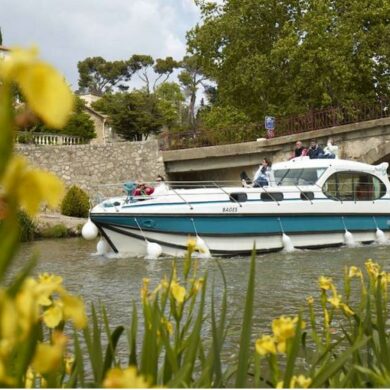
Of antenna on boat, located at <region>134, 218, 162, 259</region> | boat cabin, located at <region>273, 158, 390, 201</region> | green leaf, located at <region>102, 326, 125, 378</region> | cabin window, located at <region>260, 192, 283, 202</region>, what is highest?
boat cabin, located at <region>273, 158, 390, 201</region>

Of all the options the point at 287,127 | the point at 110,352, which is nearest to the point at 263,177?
the point at 287,127

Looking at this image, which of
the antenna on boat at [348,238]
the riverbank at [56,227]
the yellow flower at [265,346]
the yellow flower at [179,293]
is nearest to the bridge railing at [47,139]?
the riverbank at [56,227]

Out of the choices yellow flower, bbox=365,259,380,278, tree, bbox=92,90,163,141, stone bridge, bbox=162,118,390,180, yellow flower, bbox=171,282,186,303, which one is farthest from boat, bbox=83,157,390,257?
tree, bbox=92,90,163,141

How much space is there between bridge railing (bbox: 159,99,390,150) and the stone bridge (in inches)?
32.5

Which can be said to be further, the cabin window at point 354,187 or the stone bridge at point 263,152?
the stone bridge at point 263,152

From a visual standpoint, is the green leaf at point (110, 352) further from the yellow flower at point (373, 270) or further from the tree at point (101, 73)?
the tree at point (101, 73)

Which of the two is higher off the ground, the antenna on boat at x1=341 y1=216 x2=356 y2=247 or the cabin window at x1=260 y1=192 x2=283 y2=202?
the cabin window at x1=260 y1=192 x2=283 y2=202

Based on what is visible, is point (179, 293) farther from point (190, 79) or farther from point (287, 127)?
point (190, 79)

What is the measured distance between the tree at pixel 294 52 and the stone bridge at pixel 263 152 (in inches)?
163

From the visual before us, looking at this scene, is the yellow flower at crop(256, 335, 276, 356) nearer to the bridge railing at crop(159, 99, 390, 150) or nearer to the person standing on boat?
the person standing on boat

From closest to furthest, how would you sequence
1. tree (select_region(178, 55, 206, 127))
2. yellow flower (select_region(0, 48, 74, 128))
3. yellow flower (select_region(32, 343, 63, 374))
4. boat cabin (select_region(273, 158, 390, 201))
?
yellow flower (select_region(0, 48, 74, 128)), yellow flower (select_region(32, 343, 63, 374)), boat cabin (select_region(273, 158, 390, 201)), tree (select_region(178, 55, 206, 127))

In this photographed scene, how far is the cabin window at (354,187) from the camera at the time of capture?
14273 millimetres

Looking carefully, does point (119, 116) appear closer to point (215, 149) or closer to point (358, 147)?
point (215, 149)

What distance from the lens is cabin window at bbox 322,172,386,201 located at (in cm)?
Answer: 1427
